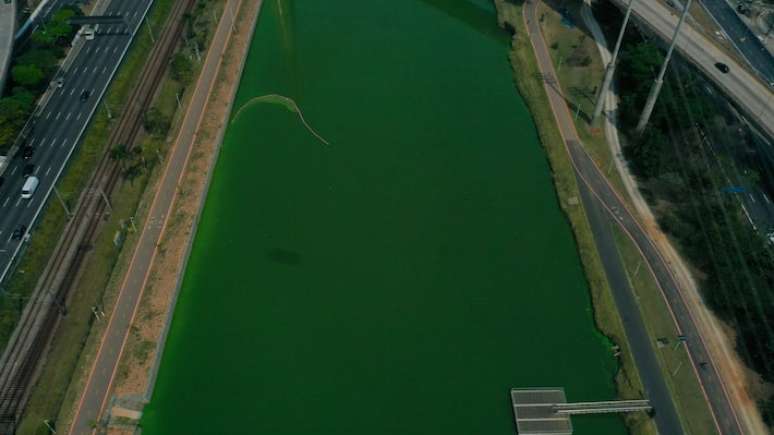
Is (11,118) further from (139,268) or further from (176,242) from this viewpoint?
(139,268)

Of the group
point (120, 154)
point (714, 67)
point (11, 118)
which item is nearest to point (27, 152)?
point (11, 118)

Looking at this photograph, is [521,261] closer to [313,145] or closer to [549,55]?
[313,145]

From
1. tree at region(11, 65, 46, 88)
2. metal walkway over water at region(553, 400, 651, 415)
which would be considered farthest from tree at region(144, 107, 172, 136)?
metal walkway over water at region(553, 400, 651, 415)

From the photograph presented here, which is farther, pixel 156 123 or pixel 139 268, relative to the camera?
pixel 156 123

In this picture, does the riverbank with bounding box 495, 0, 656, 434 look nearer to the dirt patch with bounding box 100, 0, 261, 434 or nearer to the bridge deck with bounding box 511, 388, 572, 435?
the bridge deck with bounding box 511, 388, 572, 435

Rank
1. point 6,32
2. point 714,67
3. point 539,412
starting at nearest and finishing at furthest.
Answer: point 539,412
point 714,67
point 6,32

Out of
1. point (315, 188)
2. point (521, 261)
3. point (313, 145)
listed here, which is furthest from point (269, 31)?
point (521, 261)

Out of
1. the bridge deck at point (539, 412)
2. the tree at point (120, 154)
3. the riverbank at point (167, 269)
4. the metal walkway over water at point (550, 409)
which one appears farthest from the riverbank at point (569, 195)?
the tree at point (120, 154)
